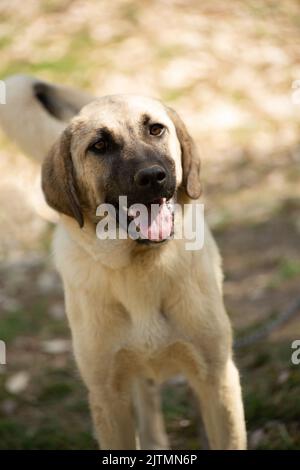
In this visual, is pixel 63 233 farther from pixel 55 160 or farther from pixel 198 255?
pixel 198 255

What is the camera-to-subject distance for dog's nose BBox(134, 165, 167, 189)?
9.61 feet

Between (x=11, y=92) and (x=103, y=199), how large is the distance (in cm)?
116

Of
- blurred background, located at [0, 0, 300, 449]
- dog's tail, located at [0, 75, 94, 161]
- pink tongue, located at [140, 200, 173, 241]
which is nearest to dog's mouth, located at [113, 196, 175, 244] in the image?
pink tongue, located at [140, 200, 173, 241]

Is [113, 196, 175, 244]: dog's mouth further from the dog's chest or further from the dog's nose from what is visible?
the dog's chest

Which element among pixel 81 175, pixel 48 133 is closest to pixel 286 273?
pixel 48 133

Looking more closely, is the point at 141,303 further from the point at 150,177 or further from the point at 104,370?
the point at 150,177

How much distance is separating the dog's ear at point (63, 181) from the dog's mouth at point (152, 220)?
0.67 ft

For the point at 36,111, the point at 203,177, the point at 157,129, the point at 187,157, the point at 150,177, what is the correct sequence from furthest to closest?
1. the point at 203,177
2. the point at 36,111
3. the point at 187,157
4. the point at 157,129
5. the point at 150,177

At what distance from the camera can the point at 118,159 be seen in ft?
10.1

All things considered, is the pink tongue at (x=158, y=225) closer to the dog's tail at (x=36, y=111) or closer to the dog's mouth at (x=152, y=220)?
the dog's mouth at (x=152, y=220)

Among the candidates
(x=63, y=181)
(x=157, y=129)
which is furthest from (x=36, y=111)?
(x=157, y=129)

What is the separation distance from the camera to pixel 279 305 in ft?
17.5

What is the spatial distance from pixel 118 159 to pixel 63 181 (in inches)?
11.0

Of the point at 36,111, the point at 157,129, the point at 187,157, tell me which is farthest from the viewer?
the point at 36,111
